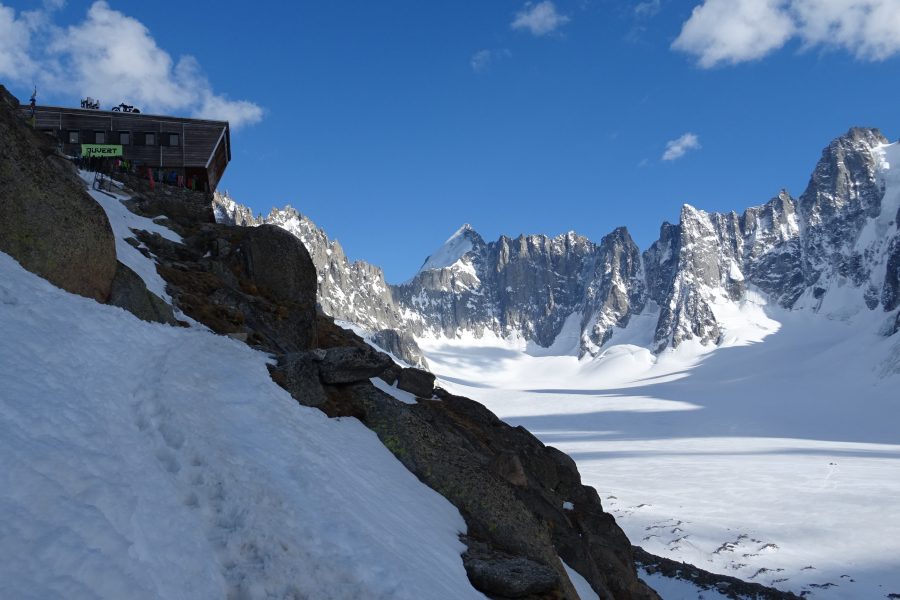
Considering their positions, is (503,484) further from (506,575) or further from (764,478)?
(764,478)

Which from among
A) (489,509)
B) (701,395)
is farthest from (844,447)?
(489,509)

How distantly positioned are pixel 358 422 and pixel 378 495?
133 inches

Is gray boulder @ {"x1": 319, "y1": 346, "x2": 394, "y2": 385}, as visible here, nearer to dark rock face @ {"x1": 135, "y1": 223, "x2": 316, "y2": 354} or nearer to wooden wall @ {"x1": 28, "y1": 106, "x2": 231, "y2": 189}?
dark rock face @ {"x1": 135, "y1": 223, "x2": 316, "y2": 354}

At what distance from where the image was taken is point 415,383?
24.4m

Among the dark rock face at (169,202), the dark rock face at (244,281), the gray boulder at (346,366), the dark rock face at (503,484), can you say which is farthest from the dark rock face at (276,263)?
→ the gray boulder at (346,366)

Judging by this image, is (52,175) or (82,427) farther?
(52,175)

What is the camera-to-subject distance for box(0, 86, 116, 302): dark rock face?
13.5 m

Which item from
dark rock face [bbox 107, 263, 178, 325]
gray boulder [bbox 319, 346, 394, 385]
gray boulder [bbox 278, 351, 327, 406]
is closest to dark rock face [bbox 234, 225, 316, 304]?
dark rock face [bbox 107, 263, 178, 325]

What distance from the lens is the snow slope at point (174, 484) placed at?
604 centimetres

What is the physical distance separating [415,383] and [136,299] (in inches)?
446

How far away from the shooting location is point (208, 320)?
18484mm

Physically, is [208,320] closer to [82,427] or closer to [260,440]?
[260,440]

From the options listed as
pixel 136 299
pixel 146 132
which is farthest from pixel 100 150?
pixel 136 299

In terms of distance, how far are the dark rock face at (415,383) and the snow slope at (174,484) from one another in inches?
378
